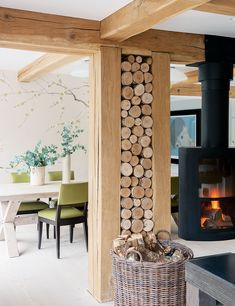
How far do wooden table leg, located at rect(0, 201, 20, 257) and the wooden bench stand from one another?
322 centimetres

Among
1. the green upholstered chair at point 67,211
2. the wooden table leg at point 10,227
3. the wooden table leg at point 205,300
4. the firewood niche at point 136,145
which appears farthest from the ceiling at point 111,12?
the wooden table leg at point 205,300

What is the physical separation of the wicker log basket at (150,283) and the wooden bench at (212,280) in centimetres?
127

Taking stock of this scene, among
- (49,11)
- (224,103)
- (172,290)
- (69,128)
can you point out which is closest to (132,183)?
(172,290)

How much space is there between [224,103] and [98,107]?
128 centimetres

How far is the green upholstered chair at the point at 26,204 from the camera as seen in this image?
511 centimetres

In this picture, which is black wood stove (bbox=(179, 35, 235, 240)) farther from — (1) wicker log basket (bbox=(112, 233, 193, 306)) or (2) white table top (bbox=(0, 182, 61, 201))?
(2) white table top (bbox=(0, 182, 61, 201))

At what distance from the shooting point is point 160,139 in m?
3.50

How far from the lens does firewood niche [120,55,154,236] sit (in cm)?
336

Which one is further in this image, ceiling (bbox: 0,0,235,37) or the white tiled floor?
the white tiled floor

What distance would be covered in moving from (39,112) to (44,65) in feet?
4.95

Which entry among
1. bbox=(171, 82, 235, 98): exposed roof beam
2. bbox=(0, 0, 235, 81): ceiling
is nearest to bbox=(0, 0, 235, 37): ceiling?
bbox=(0, 0, 235, 81): ceiling

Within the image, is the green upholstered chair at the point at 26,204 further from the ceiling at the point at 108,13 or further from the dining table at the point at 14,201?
the ceiling at the point at 108,13

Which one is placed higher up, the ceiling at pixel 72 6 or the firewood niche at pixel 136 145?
the ceiling at pixel 72 6

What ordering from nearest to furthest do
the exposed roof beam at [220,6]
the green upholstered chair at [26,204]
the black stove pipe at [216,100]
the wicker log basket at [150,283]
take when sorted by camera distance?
the exposed roof beam at [220,6]
the wicker log basket at [150,283]
the black stove pipe at [216,100]
the green upholstered chair at [26,204]
